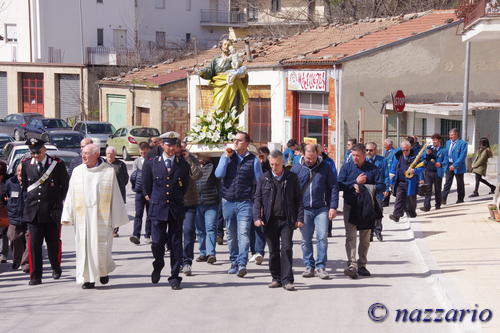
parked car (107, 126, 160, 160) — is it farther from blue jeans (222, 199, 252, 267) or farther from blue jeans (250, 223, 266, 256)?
blue jeans (222, 199, 252, 267)

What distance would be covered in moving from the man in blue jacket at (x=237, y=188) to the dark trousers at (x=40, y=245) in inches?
92.0

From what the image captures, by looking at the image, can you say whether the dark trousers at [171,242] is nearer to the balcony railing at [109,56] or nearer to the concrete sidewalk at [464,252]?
the concrete sidewalk at [464,252]

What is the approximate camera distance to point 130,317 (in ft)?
30.3

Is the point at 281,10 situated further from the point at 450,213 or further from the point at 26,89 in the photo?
the point at 450,213

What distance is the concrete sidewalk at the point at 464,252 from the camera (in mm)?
10125

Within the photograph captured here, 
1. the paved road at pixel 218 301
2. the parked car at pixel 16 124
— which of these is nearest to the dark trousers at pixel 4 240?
the paved road at pixel 218 301

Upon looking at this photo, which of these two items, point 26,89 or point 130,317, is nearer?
point 130,317

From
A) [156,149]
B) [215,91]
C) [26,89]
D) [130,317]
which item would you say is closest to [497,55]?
[215,91]

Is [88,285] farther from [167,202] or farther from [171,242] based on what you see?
[167,202]

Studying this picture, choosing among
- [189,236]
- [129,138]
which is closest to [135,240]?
[189,236]

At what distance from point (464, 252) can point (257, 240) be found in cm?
334

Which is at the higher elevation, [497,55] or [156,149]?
[497,55]

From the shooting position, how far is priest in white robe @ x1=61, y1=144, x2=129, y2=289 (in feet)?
35.0

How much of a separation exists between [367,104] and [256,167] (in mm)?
18295
